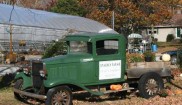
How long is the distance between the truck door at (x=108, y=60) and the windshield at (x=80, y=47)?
0.26 m

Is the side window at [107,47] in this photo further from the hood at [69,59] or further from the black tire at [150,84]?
the black tire at [150,84]

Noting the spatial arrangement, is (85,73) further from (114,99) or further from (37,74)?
(114,99)

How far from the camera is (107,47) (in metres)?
12.3

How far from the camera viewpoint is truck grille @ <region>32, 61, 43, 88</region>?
A: 1127cm

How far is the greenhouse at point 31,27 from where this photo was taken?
26688 mm

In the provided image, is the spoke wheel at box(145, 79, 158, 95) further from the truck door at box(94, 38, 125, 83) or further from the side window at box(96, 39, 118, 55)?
the side window at box(96, 39, 118, 55)

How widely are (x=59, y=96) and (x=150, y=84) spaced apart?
3244 mm

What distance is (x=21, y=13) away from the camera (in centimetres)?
3050

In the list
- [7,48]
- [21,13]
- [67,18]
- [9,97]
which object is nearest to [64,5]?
[67,18]

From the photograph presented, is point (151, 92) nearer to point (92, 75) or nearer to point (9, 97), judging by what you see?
point (92, 75)

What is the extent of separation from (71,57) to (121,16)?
111 feet

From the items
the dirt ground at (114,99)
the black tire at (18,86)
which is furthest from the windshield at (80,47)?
the black tire at (18,86)

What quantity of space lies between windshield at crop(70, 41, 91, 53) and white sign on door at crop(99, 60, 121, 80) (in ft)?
1.76

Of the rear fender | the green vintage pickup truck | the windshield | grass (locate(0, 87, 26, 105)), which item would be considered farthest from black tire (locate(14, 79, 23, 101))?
the rear fender
